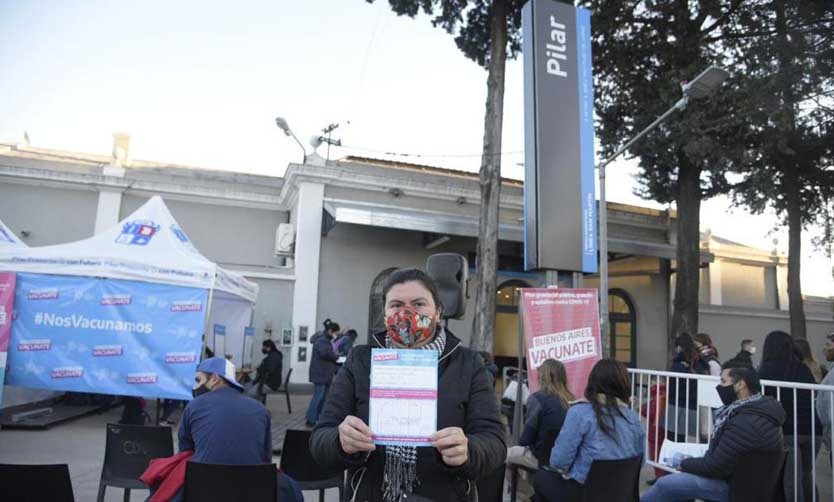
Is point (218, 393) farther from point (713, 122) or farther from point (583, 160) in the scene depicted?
point (713, 122)

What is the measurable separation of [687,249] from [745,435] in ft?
43.2

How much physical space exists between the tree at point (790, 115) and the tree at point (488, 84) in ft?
19.6

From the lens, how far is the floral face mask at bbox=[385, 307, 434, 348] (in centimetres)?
219

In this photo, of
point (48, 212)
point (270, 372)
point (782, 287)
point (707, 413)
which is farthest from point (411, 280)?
point (782, 287)

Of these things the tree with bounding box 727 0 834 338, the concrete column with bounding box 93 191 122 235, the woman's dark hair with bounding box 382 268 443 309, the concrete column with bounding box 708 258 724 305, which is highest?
the tree with bounding box 727 0 834 338

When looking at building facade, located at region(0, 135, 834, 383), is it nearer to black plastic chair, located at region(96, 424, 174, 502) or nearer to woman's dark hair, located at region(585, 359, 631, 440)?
black plastic chair, located at region(96, 424, 174, 502)

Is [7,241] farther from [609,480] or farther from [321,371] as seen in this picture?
[609,480]

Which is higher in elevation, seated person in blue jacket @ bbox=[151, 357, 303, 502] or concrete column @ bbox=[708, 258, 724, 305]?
concrete column @ bbox=[708, 258, 724, 305]

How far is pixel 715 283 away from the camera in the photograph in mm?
23172

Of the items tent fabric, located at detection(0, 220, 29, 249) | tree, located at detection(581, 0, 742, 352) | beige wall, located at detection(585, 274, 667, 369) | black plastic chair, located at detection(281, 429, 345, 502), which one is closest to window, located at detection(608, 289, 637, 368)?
beige wall, located at detection(585, 274, 667, 369)

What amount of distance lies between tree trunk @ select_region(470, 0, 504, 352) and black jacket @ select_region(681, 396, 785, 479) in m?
8.42

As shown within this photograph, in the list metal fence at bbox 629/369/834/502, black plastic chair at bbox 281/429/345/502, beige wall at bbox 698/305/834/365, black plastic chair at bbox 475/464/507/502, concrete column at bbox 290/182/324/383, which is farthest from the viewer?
beige wall at bbox 698/305/834/365

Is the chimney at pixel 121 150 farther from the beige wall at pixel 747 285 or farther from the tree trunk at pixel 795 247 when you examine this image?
the beige wall at pixel 747 285

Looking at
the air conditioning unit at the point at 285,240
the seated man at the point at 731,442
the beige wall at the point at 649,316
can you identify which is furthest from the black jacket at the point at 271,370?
the beige wall at the point at 649,316
